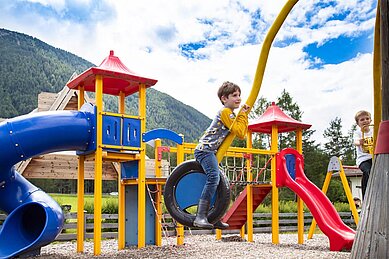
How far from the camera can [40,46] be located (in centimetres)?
8081

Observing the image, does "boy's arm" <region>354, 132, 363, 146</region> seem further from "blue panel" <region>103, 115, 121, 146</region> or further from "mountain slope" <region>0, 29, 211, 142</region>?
"mountain slope" <region>0, 29, 211, 142</region>

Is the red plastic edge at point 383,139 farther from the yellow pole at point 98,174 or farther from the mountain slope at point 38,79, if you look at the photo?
the mountain slope at point 38,79

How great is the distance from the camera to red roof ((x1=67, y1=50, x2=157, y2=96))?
952 cm

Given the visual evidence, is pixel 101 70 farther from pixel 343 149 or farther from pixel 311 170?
pixel 343 149

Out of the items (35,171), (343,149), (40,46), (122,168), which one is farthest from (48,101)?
(40,46)

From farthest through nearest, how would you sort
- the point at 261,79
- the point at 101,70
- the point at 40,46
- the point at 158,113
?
the point at 158,113, the point at 40,46, the point at 101,70, the point at 261,79

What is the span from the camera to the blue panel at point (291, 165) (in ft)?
37.6

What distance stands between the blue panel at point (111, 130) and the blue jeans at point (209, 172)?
16.1 feet

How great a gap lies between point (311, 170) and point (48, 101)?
17.2 metres

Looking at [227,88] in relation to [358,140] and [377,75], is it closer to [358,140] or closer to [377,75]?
[377,75]

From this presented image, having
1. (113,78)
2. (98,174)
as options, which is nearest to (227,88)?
(98,174)

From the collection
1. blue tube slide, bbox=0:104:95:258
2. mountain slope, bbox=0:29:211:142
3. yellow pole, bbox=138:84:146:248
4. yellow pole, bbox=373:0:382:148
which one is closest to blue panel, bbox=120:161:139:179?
yellow pole, bbox=138:84:146:248

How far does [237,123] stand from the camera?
4512 millimetres

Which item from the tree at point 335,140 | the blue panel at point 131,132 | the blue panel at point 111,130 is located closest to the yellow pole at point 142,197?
the blue panel at point 131,132
